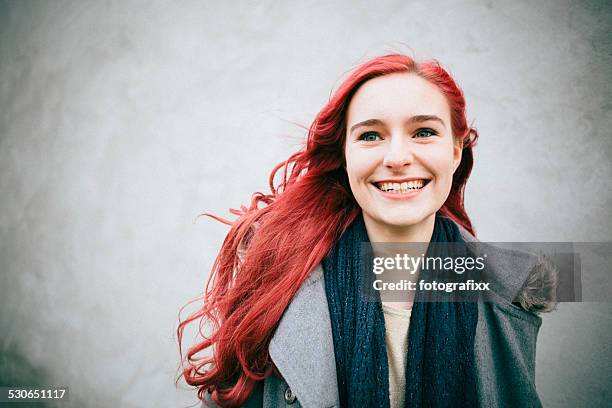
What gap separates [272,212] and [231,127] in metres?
1.02

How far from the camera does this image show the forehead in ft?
4.07

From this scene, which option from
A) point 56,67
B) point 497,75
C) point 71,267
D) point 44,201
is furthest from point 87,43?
point 497,75

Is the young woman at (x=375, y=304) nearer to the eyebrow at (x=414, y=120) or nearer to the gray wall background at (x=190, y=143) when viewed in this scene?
the eyebrow at (x=414, y=120)

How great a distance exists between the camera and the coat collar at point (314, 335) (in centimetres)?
117

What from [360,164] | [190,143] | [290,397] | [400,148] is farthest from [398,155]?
[190,143]

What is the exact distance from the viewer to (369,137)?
1.32 m

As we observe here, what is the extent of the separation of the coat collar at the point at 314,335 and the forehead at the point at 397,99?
0.54m

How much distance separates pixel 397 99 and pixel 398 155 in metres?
0.17

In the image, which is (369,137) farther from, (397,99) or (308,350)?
(308,350)

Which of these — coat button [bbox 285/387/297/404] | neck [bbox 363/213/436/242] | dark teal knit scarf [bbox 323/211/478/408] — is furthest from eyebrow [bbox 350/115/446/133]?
coat button [bbox 285/387/297/404]

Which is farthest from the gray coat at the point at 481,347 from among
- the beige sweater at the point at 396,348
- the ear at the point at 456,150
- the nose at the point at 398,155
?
the nose at the point at 398,155

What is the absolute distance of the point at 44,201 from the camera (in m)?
2.54

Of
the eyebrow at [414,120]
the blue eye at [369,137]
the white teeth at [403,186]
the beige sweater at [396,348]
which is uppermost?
the eyebrow at [414,120]

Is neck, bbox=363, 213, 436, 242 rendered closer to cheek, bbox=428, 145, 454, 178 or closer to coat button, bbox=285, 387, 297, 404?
cheek, bbox=428, 145, 454, 178
